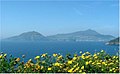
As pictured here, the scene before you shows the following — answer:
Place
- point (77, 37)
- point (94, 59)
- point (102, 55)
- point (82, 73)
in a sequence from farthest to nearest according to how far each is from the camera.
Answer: point (77, 37), point (102, 55), point (94, 59), point (82, 73)

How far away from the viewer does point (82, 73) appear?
429 cm

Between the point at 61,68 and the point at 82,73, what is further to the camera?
the point at 61,68

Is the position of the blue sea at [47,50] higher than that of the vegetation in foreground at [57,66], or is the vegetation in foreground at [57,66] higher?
the vegetation in foreground at [57,66]

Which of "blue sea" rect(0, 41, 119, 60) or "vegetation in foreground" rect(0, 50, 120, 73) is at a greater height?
"vegetation in foreground" rect(0, 50, 120, 73)

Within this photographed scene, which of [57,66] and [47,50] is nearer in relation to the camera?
[57,66]

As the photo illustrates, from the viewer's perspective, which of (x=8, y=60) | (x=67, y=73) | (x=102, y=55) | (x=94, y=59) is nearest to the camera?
(x=67, y=73)

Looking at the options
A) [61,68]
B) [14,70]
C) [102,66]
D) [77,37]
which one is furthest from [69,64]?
[77,37]

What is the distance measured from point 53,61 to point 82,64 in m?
0.62

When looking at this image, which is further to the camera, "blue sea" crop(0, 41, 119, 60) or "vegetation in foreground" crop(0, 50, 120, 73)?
"blue sea" crop(0, 41, 119, 60)

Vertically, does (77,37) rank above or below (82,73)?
below

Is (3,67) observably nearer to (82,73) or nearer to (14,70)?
(14,70)

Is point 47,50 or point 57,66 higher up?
point 57,66

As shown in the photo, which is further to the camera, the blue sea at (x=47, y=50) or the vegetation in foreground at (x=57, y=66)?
the blue sea at (x=47, y=50)

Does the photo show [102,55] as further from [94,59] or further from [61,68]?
[61,68]
